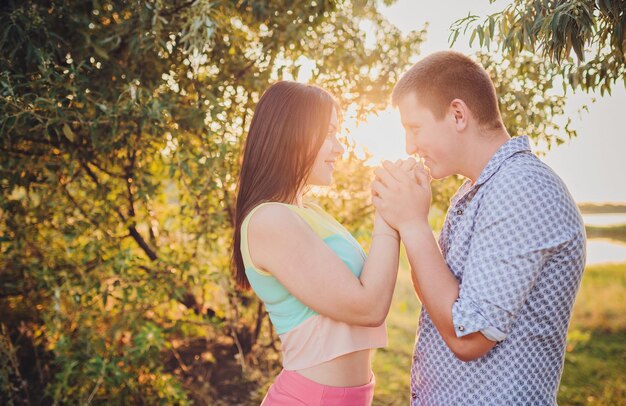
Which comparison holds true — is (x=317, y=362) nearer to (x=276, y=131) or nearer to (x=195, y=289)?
(x=276, y=131)

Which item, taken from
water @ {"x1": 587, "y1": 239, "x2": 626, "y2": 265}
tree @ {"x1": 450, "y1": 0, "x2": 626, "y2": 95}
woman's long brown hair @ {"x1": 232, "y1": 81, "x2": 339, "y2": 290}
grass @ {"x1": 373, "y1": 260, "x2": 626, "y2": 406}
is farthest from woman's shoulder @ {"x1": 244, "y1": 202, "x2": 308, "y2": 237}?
water @ {"x1": 587, "y1": 239, "x2": 626, "y2": 265}

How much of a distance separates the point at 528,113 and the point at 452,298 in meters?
2.83

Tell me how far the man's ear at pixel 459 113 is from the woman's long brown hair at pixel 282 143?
49 cm

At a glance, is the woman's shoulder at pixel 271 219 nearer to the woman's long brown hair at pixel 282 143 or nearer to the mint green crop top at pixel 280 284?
the mint green crop top at pixel 280 284

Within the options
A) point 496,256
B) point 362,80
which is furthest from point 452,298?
point 362,80

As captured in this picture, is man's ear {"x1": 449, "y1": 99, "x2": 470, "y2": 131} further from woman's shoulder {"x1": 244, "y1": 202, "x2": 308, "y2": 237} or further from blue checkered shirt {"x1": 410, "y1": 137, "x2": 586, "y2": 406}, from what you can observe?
woman's shoulder {"x1": 244, "y1": 202, "x2": 308, "y2": 237}

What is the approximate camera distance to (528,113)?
12.7 feet

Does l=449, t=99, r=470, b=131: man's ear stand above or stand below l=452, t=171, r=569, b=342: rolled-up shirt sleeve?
above

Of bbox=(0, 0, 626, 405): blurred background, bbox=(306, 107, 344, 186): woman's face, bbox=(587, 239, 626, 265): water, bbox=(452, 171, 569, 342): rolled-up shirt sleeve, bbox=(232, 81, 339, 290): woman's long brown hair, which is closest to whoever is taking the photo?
bbox=(452, 171, 569, 342): rolled-up shirt sleeve

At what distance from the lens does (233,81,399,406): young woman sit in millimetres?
1676

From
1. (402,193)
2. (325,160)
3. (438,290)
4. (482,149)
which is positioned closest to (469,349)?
(438,290)

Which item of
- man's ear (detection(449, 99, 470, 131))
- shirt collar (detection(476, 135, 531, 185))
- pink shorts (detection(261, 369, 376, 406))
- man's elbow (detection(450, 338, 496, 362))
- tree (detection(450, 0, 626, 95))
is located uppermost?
tree (detection(450, 0, 626, 95))

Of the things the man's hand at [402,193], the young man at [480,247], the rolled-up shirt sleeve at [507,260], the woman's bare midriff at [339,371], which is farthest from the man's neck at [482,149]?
the woman's bare midriff at [339,371]

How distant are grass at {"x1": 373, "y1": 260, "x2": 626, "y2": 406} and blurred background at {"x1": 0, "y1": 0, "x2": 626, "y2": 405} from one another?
0.99 feet
